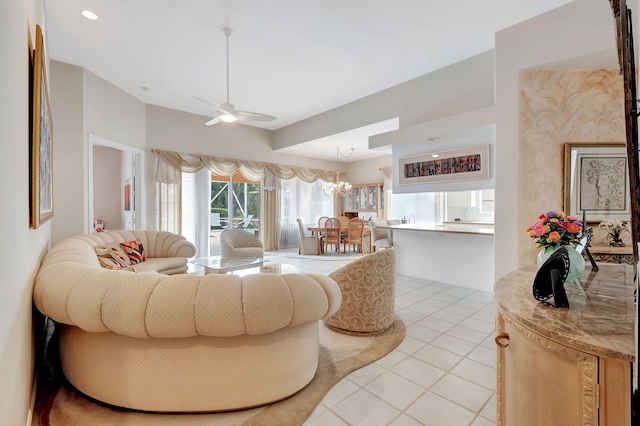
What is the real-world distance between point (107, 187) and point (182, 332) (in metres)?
7.36

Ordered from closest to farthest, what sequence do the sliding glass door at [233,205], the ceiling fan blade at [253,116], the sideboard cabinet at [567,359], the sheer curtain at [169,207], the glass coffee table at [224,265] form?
the sideboard cabinet at [567,359] → the glass coffee table at [224,265] → the ceiling fan blade at [253,116] → the sheer curtain at [169,207] → the sliding glass door at [233,205]

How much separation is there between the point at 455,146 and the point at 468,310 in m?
2.26

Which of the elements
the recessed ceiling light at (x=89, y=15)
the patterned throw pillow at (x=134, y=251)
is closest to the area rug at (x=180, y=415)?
the patterned throw pillow at (x=134, y=251)

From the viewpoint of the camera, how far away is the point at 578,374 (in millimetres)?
793

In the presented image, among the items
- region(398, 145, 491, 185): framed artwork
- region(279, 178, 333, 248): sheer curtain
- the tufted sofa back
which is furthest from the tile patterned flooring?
region(279, 178, 333, 248): sheer curtain

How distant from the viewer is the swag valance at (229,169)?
5.56 m

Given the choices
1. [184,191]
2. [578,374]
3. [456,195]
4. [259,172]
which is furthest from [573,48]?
[184,191]

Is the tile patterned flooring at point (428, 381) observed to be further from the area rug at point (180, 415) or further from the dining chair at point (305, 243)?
the dining chair at point (305, 243)

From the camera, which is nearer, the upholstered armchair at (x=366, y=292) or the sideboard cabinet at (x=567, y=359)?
the sideboard cabinet at (x=567, y=359)

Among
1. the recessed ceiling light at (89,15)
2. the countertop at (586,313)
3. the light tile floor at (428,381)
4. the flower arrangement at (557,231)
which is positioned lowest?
the light tile floor at (428,381)

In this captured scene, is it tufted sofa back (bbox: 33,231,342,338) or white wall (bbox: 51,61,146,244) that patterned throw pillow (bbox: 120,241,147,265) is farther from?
tufted sofa back (bbox: 33,231,342,338)

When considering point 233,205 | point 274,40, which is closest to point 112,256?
point 274,40

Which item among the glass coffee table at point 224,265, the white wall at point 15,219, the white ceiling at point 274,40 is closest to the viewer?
the white wall at point 15,219

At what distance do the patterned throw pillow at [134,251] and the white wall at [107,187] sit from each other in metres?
4.29
